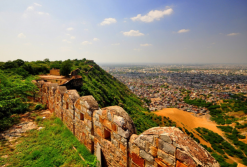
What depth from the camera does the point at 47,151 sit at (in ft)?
15.9

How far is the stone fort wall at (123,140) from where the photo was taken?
2.20 meters

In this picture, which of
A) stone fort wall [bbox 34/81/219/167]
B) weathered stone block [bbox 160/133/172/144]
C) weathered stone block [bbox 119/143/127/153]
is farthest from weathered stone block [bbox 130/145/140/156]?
weathered stone block [bbox 160/133/172/144]

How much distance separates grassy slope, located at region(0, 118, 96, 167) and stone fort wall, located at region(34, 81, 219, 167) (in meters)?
0.35

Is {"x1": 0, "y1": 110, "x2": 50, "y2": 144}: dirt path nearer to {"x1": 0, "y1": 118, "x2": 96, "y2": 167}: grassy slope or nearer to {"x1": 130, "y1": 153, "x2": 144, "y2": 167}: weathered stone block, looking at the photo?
{"x1": 0, "y1": 118, "x2": 96, "y2": 167}: grassy slope

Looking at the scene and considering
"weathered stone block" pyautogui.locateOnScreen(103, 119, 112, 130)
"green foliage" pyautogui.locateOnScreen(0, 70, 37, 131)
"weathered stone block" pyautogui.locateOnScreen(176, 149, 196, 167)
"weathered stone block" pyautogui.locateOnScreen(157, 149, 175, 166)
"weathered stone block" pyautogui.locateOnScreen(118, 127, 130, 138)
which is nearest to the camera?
"weathered stone block" pyautogui.locateOnScreen(176, 149, 196, 167)

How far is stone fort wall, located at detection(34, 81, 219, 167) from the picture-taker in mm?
2198

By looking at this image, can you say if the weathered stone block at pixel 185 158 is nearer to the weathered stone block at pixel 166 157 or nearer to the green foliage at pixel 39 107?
the weathered stone block at pixel 166 157

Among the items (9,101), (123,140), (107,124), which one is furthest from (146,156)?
(9,101)

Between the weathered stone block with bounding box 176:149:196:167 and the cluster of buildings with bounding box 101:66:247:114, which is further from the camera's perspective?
the cluster of buildings with bounding box 101:66:247:114

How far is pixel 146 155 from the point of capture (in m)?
2.79

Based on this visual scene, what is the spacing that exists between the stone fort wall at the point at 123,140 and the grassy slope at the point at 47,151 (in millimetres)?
346

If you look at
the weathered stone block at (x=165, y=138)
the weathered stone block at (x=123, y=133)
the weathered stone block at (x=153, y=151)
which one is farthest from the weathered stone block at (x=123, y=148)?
the weathered stone block at (x=165, y=138)

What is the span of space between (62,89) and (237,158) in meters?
28.5

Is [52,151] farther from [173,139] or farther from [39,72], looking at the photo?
[39,72]
